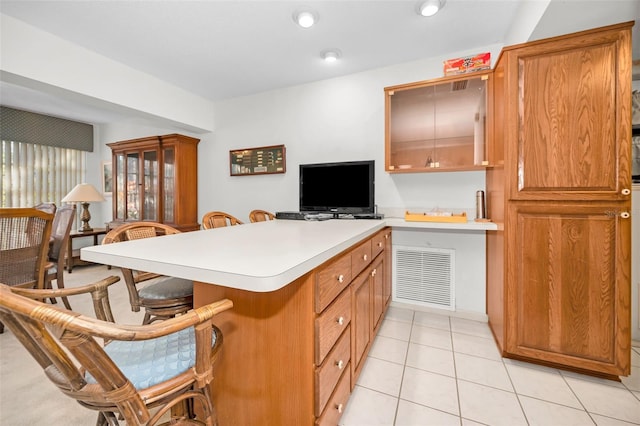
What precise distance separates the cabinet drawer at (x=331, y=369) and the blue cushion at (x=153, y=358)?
1.35 feet

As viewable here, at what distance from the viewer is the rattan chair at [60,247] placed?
8.16 ft

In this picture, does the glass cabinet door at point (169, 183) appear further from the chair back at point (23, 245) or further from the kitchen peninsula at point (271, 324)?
the kitchen peninsula at point (271, 324)

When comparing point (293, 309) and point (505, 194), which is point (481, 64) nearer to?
point (505, 194)

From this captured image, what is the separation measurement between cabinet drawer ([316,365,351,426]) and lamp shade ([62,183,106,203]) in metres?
4.75

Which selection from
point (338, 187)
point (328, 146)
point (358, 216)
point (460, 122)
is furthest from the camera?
point (328, 146)

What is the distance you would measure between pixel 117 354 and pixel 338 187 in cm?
220

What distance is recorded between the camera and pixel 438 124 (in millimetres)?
2432

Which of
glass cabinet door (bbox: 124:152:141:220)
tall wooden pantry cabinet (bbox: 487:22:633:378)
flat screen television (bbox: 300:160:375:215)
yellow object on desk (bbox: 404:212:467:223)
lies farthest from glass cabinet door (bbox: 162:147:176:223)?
tall wooden pantry cabinet (bbox: 487:22:633:378)

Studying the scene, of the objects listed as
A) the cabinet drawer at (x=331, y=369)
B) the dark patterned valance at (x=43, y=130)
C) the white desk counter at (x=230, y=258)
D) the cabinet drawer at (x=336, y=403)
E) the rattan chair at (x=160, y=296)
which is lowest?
the cabinet drawer at (x=336, y=403)

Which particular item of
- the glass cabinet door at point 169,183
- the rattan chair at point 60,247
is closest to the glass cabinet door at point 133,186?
the glass cabinet door at point 169,183

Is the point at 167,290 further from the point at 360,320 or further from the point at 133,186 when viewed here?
the point at 133,186

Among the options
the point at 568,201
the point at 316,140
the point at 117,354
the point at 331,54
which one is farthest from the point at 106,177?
the point at 568,201

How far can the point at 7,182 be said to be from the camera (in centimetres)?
394

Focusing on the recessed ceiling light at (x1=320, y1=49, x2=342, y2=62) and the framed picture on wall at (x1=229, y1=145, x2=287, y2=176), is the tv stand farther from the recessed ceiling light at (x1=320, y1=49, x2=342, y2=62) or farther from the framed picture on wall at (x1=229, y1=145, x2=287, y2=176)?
the recessed ceiling light at (x1=320, y1=49, x2=342, y2=62)
